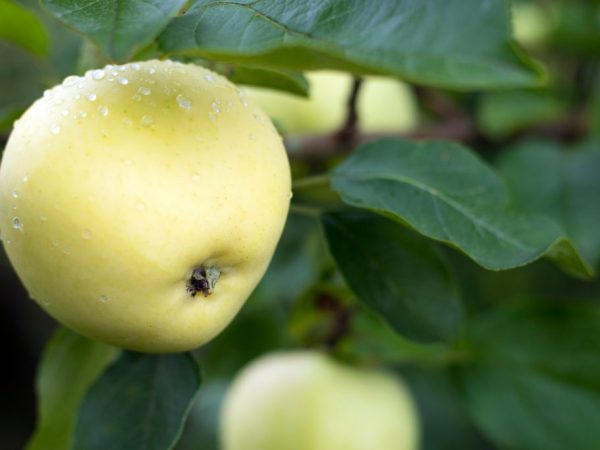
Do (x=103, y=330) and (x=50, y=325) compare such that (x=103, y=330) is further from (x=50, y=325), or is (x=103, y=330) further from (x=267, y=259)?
(x=50, y=325)

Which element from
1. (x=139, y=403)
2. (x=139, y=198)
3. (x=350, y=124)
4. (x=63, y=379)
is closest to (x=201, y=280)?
(x=139, y=198)

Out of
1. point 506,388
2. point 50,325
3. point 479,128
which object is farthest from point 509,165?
point 50,325

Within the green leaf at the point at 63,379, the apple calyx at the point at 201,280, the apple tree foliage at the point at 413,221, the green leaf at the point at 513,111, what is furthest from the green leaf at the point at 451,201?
the green leaf at the point at 513,111

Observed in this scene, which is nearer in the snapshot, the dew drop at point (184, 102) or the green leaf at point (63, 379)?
the dew drop at point (184, 102)

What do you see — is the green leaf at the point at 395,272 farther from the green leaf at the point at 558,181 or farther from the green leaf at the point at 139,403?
the green leaf at the point at 558,181

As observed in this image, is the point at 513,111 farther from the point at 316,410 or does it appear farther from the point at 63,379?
the point at 63,379

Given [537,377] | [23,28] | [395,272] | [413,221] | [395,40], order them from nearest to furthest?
[395,40], [413,221], [395,272], [23,28], [537,377]
